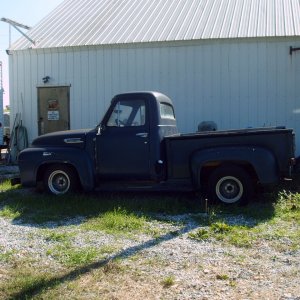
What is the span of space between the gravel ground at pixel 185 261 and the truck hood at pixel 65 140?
189cm

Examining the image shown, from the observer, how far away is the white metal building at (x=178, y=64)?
1255 centimetres

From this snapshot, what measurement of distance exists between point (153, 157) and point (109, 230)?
190cm

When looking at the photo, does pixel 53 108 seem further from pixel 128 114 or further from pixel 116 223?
pixel 116 223

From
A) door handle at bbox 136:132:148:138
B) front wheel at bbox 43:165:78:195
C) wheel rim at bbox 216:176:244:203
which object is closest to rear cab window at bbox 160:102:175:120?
door handle at bbox 136:132:148:138

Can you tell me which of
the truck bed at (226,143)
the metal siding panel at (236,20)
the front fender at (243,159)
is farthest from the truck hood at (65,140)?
the metal siding panel at (236,20)

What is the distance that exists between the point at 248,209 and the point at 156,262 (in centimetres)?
279

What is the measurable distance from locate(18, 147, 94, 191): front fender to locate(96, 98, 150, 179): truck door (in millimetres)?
229

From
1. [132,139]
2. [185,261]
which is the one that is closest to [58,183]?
[132,139]

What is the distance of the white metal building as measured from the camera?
12.5 metres

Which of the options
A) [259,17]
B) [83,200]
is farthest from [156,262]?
[259,17]

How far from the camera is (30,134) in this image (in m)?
Result: 14.4

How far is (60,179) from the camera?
8.87m

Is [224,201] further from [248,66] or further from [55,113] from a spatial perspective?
[55,113]

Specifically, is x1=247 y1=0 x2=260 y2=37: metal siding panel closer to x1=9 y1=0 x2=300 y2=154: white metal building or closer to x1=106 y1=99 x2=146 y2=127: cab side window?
x1=9 y1=0 x2=300 y2=154: white metal building
